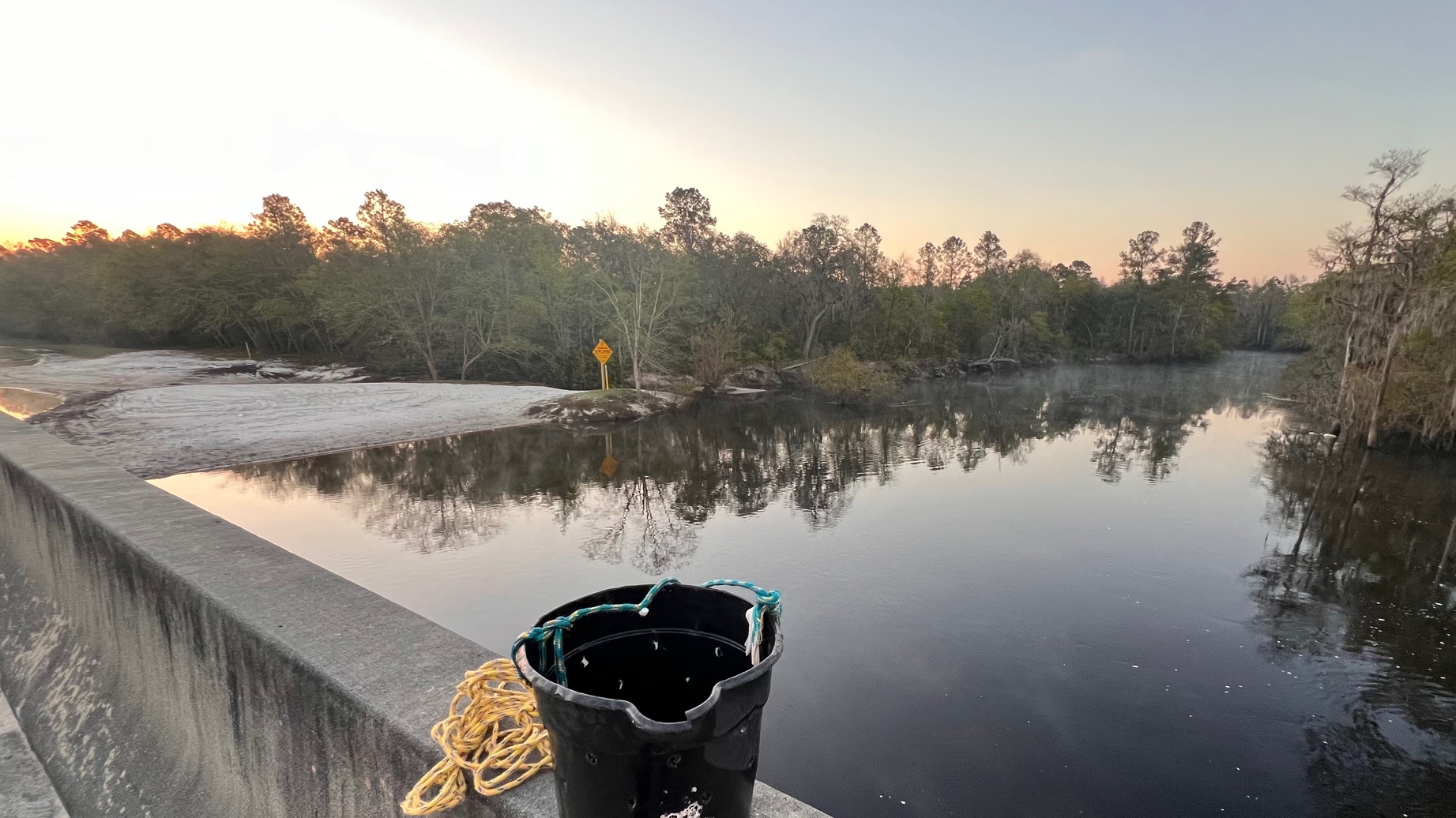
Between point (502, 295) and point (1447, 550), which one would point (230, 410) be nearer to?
point (502, 295)

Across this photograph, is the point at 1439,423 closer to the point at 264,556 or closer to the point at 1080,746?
the point at 1080,746

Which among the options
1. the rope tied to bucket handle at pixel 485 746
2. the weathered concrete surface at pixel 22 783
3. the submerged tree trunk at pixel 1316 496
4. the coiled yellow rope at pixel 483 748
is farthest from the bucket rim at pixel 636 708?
the submerged tree trunk at pixel 1316 496

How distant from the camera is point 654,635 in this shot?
120cm

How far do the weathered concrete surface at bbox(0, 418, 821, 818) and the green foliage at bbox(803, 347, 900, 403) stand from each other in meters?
28.8

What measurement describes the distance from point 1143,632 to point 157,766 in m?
8.86

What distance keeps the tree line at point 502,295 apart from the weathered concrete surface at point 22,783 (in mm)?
24902

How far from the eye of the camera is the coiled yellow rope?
1.38 m

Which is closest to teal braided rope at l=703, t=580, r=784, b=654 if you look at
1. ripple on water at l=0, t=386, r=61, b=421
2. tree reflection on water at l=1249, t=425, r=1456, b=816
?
tree reflection on water at l=1249, t=425, r=1456, b=816

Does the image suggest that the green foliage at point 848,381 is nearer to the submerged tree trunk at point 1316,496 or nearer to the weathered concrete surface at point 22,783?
the submerged tree trunk at point 1316,496

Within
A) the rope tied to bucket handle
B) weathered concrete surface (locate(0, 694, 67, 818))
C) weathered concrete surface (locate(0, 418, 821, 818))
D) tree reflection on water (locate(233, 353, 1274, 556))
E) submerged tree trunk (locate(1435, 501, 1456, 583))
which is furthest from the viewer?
tree reflection on water (locate(233, 353, 1274, 556))

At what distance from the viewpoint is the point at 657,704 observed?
125 centimetres

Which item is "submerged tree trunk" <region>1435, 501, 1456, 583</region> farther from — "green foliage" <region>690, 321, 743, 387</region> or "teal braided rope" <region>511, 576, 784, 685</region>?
"green foliage" <region>690, 321, 743, 387</region>

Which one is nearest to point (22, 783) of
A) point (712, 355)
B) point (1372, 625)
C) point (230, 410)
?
point (1372, 625)

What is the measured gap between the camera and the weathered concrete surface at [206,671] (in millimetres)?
1790
